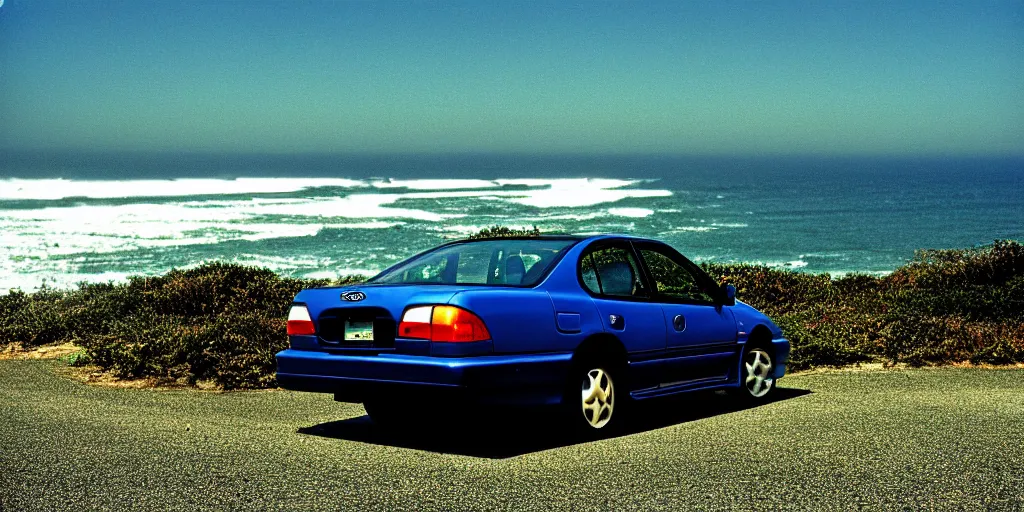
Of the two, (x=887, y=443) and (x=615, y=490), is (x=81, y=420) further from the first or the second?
(x=887, y=443)

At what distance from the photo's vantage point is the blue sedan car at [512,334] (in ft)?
22.8

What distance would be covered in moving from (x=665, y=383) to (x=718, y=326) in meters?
0.93

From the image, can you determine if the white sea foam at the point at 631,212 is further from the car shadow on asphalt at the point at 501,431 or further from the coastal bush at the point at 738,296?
the car shadow on asphalt at the point at 501,431

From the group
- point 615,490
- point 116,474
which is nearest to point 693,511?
point 615,490

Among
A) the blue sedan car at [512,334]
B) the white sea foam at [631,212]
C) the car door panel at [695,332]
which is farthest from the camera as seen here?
the white sea foam at [631,212]

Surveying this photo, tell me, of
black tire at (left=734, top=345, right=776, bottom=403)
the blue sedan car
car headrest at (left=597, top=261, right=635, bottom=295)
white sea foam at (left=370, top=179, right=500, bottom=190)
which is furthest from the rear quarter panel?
white sea foam at (left=370, top=179, right=500, bottom=190)

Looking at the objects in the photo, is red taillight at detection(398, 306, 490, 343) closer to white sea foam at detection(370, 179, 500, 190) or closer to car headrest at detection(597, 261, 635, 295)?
car headrest at detection(597, 261, 635, 295)

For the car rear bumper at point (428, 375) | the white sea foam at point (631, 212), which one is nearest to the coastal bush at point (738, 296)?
the car rear bumper at point (428, 375)

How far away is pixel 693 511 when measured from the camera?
564 centimetres

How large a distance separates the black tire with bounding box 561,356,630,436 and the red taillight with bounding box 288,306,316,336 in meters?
1.85

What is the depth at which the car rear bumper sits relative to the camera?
6.84 meters

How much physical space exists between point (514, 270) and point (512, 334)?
0.82m

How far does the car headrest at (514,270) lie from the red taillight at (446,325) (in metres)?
0.80

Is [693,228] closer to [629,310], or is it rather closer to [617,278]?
[617,278]
